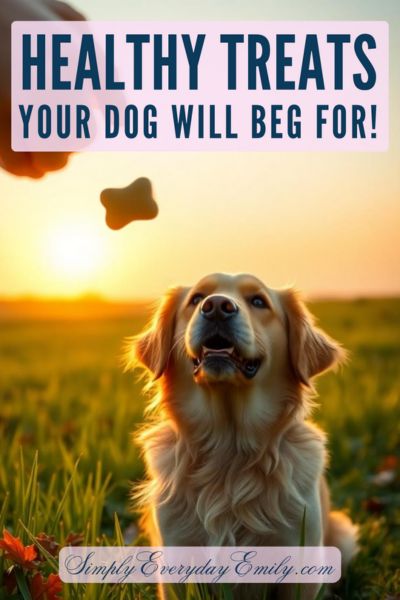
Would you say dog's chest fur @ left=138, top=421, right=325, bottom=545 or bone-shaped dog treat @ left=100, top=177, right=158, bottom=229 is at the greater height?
bone-shaped dog treat @ left=100, top=177, right=158, bottom=229

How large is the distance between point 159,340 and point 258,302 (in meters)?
0.42

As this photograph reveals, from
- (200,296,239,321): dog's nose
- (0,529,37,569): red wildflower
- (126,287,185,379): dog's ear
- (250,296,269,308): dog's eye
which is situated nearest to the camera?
(0,529,37,569): red wildflower

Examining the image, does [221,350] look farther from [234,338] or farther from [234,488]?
[234,488]

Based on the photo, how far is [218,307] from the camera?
255 centimetres

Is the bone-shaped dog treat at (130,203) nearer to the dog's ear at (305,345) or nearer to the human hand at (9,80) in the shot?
the human hand at (9,80)

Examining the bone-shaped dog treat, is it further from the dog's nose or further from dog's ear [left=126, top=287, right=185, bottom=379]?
dog's ear [left=126, top=287, right=185, bottom=379]

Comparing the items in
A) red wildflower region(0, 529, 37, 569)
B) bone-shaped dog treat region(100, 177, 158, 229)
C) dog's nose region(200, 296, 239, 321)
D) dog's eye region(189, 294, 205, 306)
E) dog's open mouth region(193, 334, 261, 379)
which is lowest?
red wildflower region(0, 529, 37, 569)

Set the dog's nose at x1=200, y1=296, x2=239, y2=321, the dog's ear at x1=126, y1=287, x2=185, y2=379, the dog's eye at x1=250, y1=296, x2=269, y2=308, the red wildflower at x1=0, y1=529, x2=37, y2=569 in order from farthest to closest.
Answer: the dog's ear at x1=126, y1=287, x2=185, y2=379, the dog's eye at x1=250, y1=296, x2=269, y2=308, the dog's nose at x1=200, y1=296, x2=239, y2=321, the red wildflower at x1=0, y1=529, x2=37, y2=569

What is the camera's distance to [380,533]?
3.40m

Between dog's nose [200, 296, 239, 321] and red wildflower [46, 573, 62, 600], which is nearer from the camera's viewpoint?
red wildflower [46, 573, 62, 600]

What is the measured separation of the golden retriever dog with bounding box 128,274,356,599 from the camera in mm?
2621

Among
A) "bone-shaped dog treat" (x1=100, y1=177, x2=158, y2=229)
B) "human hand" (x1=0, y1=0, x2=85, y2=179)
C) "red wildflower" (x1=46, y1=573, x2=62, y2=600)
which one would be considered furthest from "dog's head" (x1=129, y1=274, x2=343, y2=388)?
"red wildflower" (x1=46, y1=573, x2=62, y2=600)

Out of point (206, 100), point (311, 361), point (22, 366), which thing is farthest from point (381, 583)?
point (22, 366)

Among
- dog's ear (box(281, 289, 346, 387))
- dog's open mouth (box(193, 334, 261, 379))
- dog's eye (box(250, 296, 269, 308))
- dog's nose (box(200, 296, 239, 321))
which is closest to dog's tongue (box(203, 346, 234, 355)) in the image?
dog's open mouth (box(193, 334, 261, 379))
